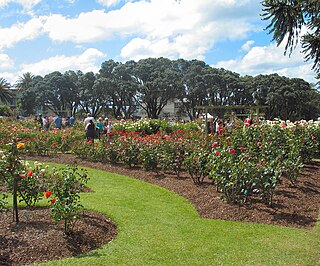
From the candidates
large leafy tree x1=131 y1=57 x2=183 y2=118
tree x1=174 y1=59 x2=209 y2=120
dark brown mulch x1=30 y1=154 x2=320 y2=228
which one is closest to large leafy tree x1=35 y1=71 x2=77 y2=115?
large leafy tree x1=131 y1=57 x2=183 y2=118

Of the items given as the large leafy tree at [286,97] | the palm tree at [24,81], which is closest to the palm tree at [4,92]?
the palm tree at [24,81]

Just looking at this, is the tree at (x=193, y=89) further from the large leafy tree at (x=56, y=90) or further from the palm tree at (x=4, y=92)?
the palm tree at (x=4, y=92)

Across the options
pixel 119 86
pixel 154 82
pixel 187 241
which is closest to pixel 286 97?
pixel 154 82

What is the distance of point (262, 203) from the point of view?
598 centimetres

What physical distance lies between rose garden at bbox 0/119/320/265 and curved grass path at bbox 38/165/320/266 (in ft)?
0.04

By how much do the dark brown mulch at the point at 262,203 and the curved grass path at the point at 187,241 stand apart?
0.86 feet

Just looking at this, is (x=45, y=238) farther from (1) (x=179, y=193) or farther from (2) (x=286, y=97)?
(2) (x=286, y=97)

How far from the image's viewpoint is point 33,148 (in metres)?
12.3

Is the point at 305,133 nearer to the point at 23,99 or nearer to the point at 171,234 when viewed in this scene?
the point at 171,234

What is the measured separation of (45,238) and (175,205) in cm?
270

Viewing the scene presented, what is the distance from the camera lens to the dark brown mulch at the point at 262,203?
5.34 metres

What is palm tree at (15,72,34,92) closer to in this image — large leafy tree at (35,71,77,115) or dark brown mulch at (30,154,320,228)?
large leafy tree at (35,71,77,115)

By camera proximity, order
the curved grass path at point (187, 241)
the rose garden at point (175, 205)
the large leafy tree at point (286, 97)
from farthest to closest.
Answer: the large leafy tree at point (286, 97)
the rose garden at point (175, 205)
the curved grass path at point (187, 241)

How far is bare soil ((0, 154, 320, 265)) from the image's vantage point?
3.85 m
